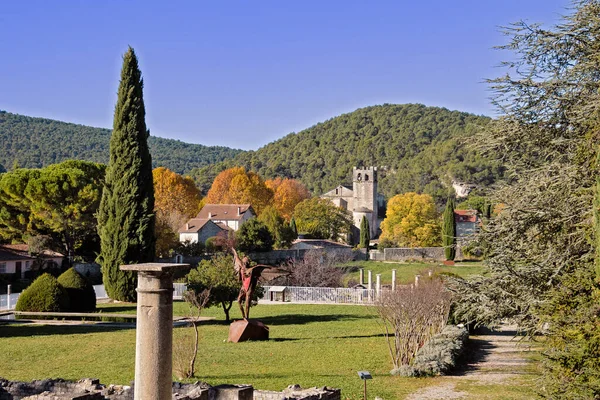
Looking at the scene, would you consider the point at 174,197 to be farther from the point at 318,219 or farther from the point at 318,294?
the point at 318,294

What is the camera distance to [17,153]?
11625 cm

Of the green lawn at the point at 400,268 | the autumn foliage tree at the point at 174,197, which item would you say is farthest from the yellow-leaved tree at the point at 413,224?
the autumn foliage tree at the point at 174,197

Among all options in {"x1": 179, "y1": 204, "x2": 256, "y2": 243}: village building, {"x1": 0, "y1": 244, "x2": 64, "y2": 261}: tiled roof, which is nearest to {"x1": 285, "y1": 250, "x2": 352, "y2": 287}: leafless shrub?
{"x1": 0, "y1": 244, "x2": 64, "y2": 261}: tiled roof

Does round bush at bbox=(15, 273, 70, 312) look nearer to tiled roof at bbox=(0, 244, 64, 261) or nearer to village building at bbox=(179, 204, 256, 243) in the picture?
tiled roof at bbox=(0, 244, 64, 261)

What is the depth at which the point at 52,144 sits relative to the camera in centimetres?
13025

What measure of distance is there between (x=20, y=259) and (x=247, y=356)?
2397 cm

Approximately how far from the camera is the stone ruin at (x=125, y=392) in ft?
31.9

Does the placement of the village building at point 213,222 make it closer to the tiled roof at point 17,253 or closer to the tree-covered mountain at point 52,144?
the tiled roof at point 17,253

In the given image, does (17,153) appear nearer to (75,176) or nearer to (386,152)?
(386,152)

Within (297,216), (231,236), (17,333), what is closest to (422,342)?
(17,333)

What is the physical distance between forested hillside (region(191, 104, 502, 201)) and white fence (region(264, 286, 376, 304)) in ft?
241

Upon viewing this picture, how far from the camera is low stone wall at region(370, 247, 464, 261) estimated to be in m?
60.6

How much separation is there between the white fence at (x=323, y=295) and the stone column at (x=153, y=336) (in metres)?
27.7

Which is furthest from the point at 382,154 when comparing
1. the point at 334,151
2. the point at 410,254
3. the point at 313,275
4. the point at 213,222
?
the point at 313,275
